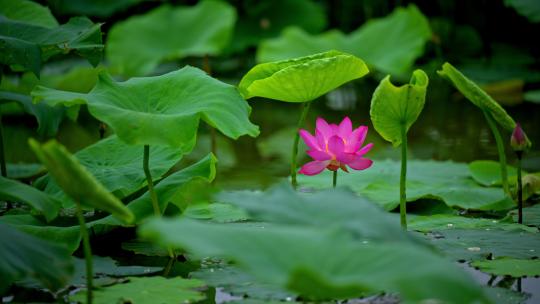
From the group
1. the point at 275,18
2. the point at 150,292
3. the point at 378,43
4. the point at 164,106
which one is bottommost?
the point at 150,292

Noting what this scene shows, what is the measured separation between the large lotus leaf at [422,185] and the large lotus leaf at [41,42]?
654 millimetres

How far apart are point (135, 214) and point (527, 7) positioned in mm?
2984

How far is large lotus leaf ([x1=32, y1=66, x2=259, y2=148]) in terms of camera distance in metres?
1.26

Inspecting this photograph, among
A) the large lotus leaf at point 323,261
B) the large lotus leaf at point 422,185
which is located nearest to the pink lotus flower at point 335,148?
the large lotus leaf at point 422,185

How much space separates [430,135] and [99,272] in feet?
5.72

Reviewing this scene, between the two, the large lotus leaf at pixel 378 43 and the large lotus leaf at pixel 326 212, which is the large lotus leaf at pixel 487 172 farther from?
the large lotus leaf at pixel 378 43

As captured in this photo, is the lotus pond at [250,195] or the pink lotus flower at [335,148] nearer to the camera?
the lotus pond at [250,195]

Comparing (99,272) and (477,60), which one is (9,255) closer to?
(99,272)

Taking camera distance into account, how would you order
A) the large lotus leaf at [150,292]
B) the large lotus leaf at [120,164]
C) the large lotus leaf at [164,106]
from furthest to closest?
the large lotus leaf at [120,164] < the large lotus leaf at [164,106] < the large lotus leaf at [150,292]

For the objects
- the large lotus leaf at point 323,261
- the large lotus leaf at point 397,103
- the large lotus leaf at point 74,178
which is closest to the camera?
the large lotus leaf at point 323,261

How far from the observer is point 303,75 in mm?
1393

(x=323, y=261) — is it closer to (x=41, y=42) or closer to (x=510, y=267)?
(x=510, y=267)

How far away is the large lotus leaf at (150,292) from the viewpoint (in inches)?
45.2

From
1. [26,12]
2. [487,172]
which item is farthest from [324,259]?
[26,12]
